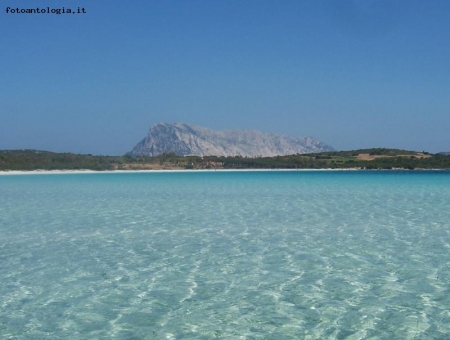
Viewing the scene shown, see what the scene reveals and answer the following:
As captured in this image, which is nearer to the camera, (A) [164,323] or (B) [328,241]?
Result: (A) [164,323]

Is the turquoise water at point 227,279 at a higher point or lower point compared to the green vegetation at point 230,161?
lower

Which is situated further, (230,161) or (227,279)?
(230,161)

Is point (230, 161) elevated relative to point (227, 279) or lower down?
elevated

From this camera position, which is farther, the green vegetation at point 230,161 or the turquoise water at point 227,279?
the green vegetation at point 230,161

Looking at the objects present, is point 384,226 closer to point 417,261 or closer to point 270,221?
point 270,221

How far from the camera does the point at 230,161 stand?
450ft

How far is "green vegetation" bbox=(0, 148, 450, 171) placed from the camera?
112 metres

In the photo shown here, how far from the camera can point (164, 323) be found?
6.89 m

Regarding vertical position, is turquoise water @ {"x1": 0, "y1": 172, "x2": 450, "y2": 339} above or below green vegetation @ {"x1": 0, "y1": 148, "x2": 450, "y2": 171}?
below

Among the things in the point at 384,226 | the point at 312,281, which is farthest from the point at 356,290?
the point at 384,226

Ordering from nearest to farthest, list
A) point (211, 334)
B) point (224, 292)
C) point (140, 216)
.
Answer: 1. point (211, 334)
2. point (224, 292)
3. point (140, 216)

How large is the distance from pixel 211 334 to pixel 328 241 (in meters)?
7.38

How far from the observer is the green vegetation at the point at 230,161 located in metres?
112

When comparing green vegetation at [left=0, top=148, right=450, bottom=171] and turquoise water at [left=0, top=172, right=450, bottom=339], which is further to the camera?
green vegetation at [left=0, top=148, right=450, bottom=171]
